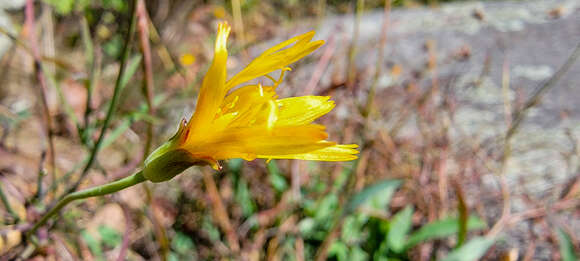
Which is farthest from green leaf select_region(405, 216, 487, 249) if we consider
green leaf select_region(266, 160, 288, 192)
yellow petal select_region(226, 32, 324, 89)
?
yellow petal select_region(226, 32, 324, 89)

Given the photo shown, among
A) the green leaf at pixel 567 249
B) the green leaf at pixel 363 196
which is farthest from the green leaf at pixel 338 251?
the green leaf at pixel 567 249

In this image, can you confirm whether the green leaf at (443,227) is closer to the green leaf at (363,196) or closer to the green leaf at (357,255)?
the green leaf at (357,255)

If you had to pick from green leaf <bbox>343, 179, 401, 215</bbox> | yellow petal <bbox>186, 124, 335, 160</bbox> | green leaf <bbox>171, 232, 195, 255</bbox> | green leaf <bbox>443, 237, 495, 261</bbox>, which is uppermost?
yellow petal <bbox>186, 124, 335, 160</bbox>

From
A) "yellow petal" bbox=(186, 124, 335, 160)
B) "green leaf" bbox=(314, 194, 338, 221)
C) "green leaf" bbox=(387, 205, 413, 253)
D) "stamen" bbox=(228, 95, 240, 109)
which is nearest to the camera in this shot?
"yellow petal" bbox=(186, 124, 335, 160)

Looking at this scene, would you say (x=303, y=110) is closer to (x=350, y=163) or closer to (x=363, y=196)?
(x=363, y=196)

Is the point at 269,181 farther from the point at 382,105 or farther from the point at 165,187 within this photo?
the point at 382,105

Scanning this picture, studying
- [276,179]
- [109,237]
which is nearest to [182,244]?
[109,237]

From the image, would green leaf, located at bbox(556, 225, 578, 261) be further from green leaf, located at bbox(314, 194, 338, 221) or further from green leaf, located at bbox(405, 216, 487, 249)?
green leaf, located at bbox(314, 194, 338, 221)

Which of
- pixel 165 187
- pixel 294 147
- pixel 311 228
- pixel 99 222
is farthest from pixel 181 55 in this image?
pixel 294 147
